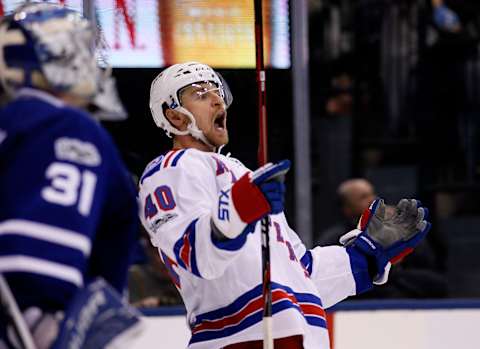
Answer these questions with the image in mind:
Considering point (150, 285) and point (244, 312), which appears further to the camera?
point (150, 285)

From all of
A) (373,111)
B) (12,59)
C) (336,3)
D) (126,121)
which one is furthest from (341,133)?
(12,59)

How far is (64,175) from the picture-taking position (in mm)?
1654

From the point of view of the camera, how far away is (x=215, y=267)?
2.33 m

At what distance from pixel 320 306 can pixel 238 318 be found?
0.20 metres

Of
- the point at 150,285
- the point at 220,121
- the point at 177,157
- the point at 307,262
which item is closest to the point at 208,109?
the point at 220,121

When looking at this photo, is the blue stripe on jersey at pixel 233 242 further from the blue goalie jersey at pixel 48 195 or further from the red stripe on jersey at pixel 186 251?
the blue goalie jersey at pixel 48 195

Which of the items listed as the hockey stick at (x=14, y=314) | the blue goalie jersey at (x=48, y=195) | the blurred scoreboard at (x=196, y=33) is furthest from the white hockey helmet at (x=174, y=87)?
the blurred scoreboard at (x=196, y=33)

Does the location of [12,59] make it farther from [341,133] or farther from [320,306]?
[341,133]

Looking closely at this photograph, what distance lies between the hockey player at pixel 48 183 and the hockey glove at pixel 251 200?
464 mm

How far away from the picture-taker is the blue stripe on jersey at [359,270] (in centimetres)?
282

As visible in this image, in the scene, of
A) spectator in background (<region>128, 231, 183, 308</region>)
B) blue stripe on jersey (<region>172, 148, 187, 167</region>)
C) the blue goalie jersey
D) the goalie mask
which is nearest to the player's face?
blue stripe on jersey (<region>172, 148, 187, 167</region>)

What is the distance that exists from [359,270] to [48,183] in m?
1.30

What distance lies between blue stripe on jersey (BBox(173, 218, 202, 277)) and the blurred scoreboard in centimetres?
192

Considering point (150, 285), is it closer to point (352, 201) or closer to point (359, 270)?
point (352, 201)
